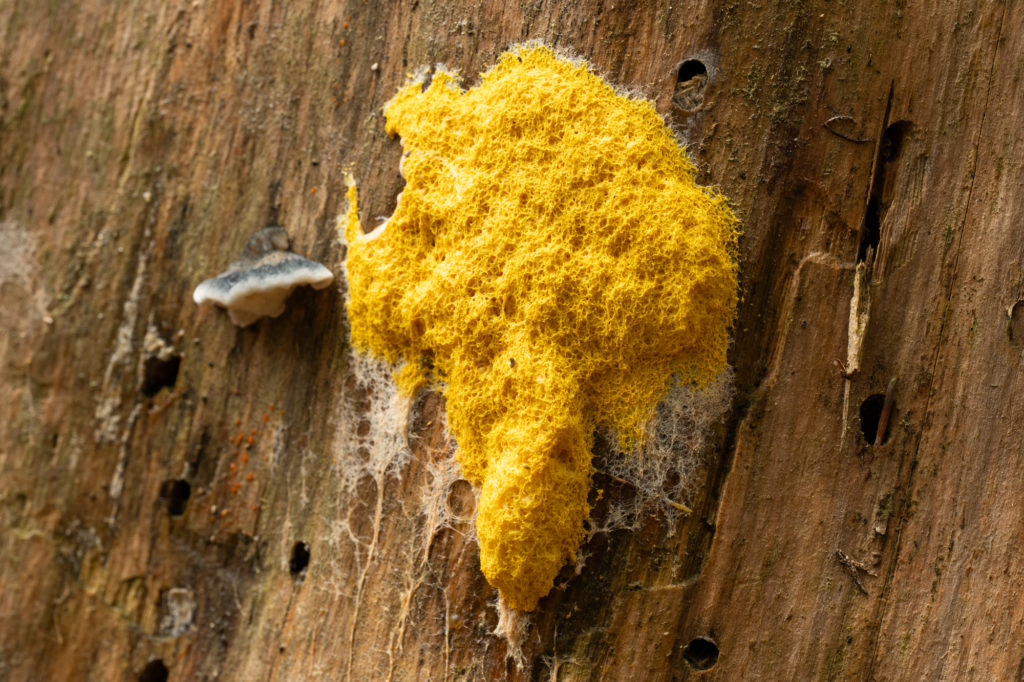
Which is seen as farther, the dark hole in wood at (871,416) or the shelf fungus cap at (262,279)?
the shelf fungus cap at (262,279)

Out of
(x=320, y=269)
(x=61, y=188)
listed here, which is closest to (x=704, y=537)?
(x=320, y=269)

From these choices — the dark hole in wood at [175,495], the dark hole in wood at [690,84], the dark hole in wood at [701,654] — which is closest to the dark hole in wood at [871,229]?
the dark hole in wood at [690,84]

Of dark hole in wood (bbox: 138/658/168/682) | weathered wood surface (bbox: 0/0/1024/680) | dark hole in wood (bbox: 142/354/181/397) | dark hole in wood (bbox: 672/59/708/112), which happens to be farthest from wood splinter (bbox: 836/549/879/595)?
dark hole in wood (bbox: 138/658/168/682)

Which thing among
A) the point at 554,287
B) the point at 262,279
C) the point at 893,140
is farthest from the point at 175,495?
the point at 893,140

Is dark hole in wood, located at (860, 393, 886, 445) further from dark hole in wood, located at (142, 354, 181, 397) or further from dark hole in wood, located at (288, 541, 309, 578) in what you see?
dark hole in wood, located at (142, 354, 181, 397)

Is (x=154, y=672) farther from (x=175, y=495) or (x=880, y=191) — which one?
(x=880, y=191)

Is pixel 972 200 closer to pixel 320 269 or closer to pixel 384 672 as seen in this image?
pixel 320 269

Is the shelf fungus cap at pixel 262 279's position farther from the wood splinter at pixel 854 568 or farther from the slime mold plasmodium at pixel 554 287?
the wood splinter at pixel 854 568
